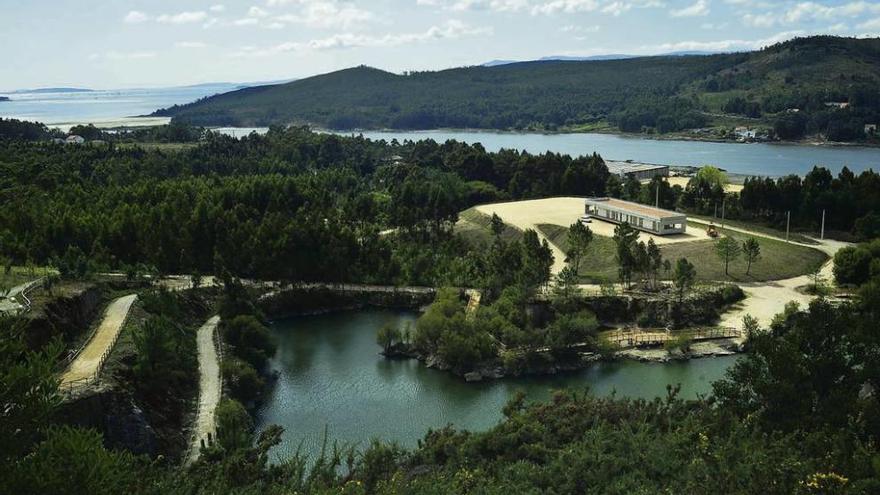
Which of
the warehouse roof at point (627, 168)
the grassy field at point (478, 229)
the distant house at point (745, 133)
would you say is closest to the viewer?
the grassy field at point (478, 229)

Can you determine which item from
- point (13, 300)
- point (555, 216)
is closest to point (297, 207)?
point (555, 216)

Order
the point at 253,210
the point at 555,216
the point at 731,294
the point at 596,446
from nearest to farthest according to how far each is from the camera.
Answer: the point at 596,446 → the point at 731,294 → the point at 253,210 → the point at 555,216

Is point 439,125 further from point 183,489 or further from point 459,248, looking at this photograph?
point 183,489

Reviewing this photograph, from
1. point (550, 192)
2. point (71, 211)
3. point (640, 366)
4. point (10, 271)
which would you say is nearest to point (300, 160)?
point (550, 192)

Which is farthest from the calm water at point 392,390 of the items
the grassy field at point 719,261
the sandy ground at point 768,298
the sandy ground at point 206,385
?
the grassy field at point 719,261

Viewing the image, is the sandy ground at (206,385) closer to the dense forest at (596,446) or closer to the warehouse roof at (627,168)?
the dense forest at (596,446)

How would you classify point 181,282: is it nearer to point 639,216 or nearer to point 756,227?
point 639,216

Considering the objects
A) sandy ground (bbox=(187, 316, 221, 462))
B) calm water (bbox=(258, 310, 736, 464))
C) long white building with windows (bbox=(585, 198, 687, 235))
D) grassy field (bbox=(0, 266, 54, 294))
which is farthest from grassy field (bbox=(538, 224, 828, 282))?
grassy field (bbox=(0, 266, 54, 294))
